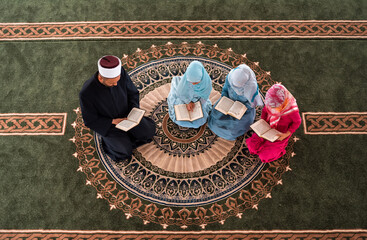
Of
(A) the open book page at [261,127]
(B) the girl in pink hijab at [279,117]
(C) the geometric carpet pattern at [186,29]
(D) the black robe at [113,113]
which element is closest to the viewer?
(D) the black robe at [113,113]

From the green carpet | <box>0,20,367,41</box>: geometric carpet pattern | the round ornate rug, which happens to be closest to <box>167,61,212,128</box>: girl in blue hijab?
the round ornate rug

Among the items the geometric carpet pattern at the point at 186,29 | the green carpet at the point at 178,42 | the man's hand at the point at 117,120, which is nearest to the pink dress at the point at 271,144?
the green carpet at the point at 178,42

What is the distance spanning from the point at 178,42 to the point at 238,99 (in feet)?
6.02

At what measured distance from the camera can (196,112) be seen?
397 cm

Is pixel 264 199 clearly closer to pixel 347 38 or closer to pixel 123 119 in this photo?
pixel 123 119

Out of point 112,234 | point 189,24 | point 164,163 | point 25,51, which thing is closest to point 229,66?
point 189,24

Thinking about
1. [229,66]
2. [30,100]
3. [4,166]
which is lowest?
[4,166]

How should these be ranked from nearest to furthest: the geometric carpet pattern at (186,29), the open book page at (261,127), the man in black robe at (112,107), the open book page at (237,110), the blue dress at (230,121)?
the man in black robe at (112,107) → the open book page at (261,127) → the open book page at (237,110) → the blue dress at (230,121) → the geometric carpet pattern at (186,29)

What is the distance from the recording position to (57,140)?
4.36 metres

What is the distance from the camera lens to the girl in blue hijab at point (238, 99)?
140 inches

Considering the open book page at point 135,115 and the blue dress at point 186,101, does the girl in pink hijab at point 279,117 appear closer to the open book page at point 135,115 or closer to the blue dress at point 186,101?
the blue dress at point 186,101

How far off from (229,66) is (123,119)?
7.01 feet

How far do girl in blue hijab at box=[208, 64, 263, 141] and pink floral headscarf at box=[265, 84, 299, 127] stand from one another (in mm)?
274

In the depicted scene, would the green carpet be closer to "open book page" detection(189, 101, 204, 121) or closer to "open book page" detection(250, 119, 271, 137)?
"open book page" detection(250, 119, 271, 137)
